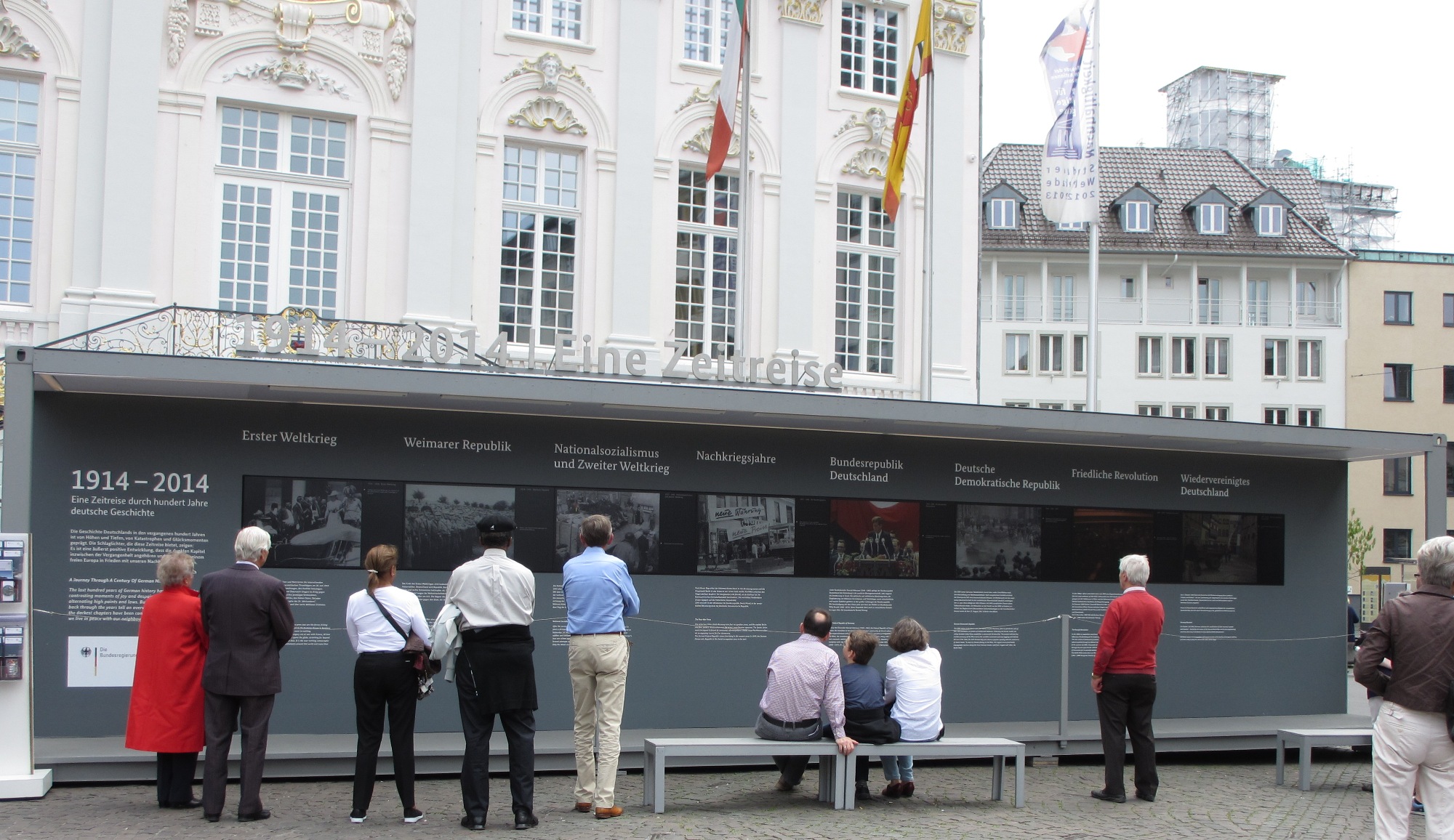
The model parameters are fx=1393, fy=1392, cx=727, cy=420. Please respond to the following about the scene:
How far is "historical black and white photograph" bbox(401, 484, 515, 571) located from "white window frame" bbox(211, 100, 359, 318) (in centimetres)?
674

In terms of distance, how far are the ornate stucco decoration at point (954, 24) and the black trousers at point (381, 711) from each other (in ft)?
50.4

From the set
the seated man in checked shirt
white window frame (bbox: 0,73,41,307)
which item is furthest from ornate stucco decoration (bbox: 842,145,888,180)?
the seated man in checked shirt

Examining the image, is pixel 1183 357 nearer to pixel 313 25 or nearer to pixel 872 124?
pixel 872 124

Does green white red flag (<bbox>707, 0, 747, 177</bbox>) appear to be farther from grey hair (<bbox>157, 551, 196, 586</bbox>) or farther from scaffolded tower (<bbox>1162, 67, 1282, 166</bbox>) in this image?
scaffolded tower (<bbox>1162, 67, 1282, 166</bbox>)

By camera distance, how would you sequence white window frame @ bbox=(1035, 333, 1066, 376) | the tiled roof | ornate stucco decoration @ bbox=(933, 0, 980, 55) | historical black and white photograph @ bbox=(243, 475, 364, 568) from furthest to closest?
1. white window frame @ bbox=(1035, 333, 1066, 376)
2. the tiled roof
3. ornate stucco decoration @ bbox=(933, 0, 980, 55)
4. historical black and white photograph @ bbox=(243, 475, 364, 568)

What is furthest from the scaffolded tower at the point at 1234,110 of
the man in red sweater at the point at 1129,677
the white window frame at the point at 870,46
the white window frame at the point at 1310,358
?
the man in red sweater at the point at 1129,677

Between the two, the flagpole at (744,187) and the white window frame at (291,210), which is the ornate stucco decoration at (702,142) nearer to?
the flagpole at (744,187)

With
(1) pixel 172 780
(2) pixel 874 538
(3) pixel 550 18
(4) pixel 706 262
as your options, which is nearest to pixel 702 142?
(4) pixel 706 262

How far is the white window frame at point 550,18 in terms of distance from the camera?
18453 mm

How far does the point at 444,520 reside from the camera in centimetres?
1071

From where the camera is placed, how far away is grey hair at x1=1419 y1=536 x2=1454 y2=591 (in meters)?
7.07

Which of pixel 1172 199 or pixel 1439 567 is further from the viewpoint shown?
pixel 1172 199

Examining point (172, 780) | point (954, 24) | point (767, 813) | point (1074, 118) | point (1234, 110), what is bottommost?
point (767, 813)

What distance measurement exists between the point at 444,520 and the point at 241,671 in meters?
2.78
